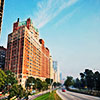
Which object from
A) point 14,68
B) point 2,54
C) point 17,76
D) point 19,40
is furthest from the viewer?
point 2,54

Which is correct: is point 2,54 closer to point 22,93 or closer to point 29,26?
point 29,26

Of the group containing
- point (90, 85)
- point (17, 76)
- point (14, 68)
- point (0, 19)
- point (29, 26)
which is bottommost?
point (90, 85)

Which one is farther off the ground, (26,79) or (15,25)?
(15,25)

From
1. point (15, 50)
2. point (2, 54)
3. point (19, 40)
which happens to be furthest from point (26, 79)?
point (2, 54)

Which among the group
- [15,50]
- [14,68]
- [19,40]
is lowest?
[14,68]

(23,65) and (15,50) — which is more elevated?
(15,50)

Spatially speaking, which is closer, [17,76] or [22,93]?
[22,93]

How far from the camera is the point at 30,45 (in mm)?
117750


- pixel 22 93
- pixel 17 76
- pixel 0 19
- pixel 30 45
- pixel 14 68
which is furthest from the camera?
pixel 30 45

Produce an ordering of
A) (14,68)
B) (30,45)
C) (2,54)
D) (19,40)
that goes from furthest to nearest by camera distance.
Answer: (2,54), (30,45), (19,40), (14,68)

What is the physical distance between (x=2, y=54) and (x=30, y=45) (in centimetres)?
4165

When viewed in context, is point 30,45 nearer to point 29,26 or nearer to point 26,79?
point 29,26

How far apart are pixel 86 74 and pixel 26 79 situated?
2202 inches

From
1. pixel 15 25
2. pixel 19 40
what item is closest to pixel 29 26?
pixel 15 25
